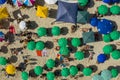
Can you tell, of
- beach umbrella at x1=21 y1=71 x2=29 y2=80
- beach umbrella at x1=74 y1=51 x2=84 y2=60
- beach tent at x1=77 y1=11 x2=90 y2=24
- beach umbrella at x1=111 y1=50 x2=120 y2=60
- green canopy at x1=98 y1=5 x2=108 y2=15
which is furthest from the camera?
beach umbrella at x1=21 y1=71 x2=29 y2=80

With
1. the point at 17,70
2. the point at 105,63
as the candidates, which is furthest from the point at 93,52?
the point at 17,70

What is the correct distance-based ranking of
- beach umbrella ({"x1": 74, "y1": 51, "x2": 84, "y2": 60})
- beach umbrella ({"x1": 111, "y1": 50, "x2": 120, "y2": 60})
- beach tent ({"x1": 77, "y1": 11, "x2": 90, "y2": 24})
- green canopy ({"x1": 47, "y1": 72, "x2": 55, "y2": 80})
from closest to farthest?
beach tent ({"x1": 77, "y1": 11, "x2": 90, "y2": 24})
beach umbrella ({"x1": 111, "y1": 50, "x2": 120, "y2": 60})
beach umbrella ({"x1": 74, "y1": 51, "x2": 84, "y2": 60})
green canopy ({"x1": 47, "y1": 72, "x2": 55, "y2": 80})

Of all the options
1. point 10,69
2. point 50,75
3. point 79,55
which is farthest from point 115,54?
point 10,69

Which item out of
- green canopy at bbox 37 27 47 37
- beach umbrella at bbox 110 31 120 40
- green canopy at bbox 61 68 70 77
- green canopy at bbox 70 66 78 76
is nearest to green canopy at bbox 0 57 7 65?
green canopy at bbox 37 27 47 37

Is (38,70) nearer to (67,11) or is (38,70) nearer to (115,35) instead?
(67,11)

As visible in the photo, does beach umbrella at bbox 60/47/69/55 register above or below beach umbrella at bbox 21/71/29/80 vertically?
above

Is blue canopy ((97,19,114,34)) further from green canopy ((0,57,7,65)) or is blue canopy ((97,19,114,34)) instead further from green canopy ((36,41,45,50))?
green canopy ((0,57,7,65))

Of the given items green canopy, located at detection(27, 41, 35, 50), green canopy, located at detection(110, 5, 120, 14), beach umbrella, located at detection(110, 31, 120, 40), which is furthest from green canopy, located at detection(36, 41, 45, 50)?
green canopy, located at detection(110, 5, 120, 14)

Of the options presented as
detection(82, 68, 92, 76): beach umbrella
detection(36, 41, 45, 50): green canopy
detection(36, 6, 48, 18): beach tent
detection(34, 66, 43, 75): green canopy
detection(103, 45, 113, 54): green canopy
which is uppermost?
detection(36, 6, 48, 18): beach tent

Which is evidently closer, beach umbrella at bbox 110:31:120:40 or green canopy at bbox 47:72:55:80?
beach umbrella at bbox 110:31:120:40
